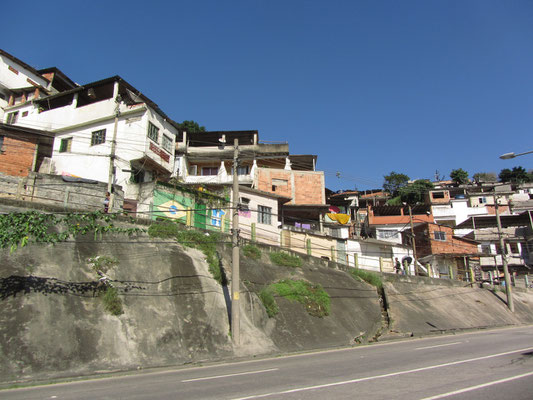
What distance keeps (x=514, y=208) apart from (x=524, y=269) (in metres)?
13.4

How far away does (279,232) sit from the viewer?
31.9 metres

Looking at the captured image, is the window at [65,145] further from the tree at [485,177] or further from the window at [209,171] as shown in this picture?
the tree at [485,177]

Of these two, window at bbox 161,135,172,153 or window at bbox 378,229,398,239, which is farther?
window at bbox 378,229,398,239

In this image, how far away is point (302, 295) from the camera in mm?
20375

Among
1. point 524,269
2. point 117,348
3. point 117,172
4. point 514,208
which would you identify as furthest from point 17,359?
point 514,208

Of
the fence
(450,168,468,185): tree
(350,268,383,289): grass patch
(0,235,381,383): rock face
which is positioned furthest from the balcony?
(450,168,468,185): tree

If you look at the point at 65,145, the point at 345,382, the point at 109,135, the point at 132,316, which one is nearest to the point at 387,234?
the point at 109,135

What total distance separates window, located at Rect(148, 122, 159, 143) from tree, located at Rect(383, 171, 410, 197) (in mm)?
43405

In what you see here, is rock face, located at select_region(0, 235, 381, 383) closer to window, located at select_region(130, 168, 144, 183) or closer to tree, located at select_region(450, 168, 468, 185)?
window, located at select_region(130, 168, 144, 183)

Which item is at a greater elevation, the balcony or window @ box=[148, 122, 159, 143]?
window @ box=[148, 122, 159, 143]

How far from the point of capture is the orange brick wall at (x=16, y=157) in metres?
27.5

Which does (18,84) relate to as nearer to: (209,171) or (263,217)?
(209,171)

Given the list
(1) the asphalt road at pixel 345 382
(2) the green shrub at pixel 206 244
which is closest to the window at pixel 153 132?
(2) the green shrub at pixel 206 244

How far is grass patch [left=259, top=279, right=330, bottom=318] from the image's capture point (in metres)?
18.6
